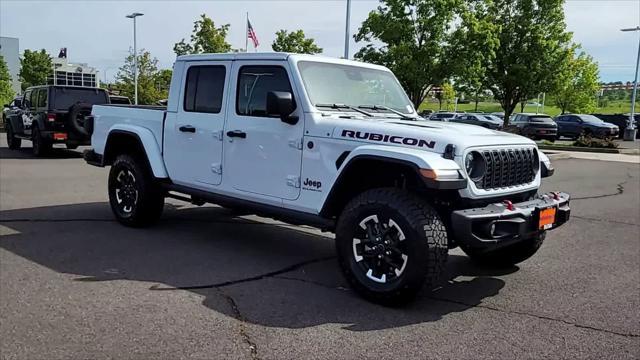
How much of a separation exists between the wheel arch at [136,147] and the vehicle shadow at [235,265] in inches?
31.4

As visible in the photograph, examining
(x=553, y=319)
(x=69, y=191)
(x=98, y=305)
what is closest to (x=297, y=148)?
(x=98, y=305)

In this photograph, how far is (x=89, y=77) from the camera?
84.0 m

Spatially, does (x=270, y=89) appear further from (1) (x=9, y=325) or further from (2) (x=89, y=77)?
(2) (x=89, y=77)

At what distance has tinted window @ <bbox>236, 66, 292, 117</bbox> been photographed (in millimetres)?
5266

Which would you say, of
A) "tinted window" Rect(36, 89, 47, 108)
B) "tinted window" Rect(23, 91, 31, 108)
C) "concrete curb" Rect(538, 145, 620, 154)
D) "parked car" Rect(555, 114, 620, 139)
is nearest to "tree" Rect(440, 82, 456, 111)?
"concrete curb" Rect(538, 145, 620, 154)

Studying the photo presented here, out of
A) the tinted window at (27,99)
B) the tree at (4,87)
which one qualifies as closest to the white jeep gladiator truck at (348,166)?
the tinted window at (27,99)

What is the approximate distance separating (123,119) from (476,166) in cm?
447

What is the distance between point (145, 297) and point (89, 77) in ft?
289

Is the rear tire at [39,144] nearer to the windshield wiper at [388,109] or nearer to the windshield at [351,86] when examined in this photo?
the windshield at [351,86]

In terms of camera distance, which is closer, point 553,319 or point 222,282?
point 553,319

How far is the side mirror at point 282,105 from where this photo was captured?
15.4 ft

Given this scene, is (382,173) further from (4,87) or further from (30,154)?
(4,87)

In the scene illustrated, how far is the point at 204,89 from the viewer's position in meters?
5.97

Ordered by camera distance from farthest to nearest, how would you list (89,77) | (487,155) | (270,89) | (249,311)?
(89,77), (270,89), (487,155), (249,311)
